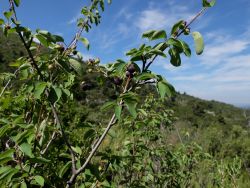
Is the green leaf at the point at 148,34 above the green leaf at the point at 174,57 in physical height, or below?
above

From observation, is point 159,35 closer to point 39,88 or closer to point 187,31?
point 187,31

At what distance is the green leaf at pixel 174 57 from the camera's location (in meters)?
1.74

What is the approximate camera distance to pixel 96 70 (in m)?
2.08

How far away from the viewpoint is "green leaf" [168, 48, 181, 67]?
1.74 meters

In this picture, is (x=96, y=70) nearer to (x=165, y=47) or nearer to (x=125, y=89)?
(x=125, y=89)

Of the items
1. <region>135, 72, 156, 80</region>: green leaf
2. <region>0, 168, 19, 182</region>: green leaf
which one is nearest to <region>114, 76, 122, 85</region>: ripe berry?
<region>135, 72, 156, 80</region>: green leaf

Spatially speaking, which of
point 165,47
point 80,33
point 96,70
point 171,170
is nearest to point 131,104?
point 165,47

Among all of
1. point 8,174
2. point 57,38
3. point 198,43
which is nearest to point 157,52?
point 198,43

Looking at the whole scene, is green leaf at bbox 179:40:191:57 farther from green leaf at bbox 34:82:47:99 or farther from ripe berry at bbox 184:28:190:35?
green leaf at bbox 34:82:47:99

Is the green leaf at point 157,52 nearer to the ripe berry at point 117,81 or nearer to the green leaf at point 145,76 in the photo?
the green leaf at point 145,76

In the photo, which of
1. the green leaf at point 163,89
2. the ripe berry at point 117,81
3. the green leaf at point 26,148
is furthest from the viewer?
the ripe berry at point 117,81

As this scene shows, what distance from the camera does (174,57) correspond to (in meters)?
1.75

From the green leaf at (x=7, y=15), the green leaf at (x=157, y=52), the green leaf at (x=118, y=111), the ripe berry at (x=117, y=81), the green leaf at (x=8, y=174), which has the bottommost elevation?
the green leaf at (x=8, y=174)

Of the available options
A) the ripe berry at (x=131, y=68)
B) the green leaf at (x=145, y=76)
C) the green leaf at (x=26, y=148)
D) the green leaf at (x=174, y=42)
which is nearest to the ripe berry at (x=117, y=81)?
the ripe berry at (x=131, y=68)
